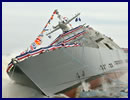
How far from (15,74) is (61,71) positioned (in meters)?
2.70

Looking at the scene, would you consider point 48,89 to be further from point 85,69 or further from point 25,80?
point 85,69

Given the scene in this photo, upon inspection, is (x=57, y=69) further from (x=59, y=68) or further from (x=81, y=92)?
(x=81, y=92)

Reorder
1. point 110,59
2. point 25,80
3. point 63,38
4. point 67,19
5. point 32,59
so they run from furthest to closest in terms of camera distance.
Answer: point 67,19
point 63,38
point 110,59
point 25,80
point 32,59

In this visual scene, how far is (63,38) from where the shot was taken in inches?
605

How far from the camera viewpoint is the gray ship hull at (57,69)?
10461mm

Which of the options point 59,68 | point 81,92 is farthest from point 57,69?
point 81,92

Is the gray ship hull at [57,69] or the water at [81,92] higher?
the gray ship hull at [57,69]

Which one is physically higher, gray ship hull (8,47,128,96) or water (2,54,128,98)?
gray ship hull (8,47,128,96)

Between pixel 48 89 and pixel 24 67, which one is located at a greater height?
pixel 24 67

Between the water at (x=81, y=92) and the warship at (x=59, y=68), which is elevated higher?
the warship at (x=59, y=68)

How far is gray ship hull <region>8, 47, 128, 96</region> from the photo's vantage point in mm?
10461

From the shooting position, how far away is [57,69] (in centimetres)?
1074

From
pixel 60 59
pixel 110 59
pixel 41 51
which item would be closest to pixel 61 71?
pixel 60 59

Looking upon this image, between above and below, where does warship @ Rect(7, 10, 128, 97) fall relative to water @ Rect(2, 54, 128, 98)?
above
